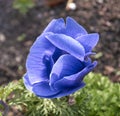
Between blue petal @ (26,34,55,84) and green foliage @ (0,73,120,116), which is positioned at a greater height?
blue petal @ (26,34,55,84)

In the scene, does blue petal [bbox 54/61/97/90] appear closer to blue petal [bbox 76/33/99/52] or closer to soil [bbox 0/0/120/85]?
blue petal [bbox 76/33/99/52]

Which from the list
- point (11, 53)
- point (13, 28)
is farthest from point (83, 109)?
point (13, 28)

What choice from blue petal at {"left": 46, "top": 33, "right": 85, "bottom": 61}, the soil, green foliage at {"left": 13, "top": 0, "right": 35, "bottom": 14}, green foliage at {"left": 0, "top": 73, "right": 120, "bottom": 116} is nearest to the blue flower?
blue petal at {"left": 46, "top": 33, "right": 85, "bottom": 61}

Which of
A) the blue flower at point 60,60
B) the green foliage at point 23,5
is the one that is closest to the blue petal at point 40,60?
the blue flower at point 60,60

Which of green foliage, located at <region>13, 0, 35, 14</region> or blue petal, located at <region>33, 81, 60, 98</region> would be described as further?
green foliage, located at <region>13, 0, 35, 14</region>

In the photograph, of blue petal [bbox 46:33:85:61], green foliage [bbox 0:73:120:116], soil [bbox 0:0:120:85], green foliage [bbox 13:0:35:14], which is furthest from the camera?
green foliage [bbox 13:0:35:14]

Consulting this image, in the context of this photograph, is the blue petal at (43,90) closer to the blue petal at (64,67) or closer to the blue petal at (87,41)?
the blue petal at (64,67)

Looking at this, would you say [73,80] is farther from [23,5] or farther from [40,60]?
[23,5]

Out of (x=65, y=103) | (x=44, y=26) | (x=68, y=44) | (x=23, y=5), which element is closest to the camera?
(x=68, y=44)

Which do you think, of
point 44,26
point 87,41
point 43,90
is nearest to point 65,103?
point 43,90
